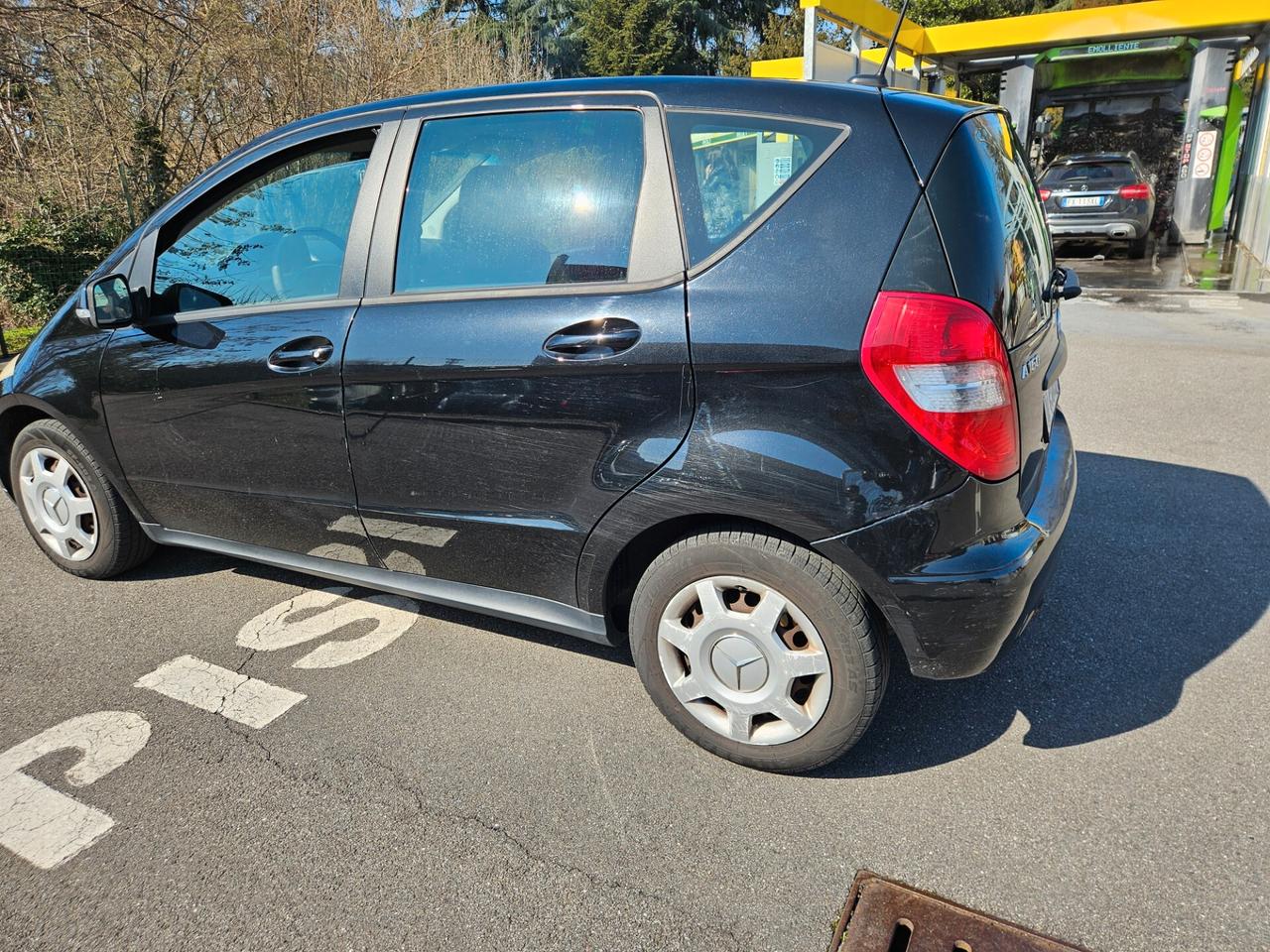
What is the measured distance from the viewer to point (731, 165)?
7.66 ft

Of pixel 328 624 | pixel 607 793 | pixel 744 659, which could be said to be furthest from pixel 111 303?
pixel 744 659

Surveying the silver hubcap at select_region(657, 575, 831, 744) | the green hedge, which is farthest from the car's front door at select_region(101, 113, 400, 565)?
the green hedge

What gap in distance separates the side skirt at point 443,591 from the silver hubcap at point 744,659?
29cm

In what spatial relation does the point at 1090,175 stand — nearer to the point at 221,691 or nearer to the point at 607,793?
the point at 607,793

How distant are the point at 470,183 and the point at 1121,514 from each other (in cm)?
325

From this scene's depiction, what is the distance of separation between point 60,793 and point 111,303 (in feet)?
5.40

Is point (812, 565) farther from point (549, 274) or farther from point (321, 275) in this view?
point (321, 275)

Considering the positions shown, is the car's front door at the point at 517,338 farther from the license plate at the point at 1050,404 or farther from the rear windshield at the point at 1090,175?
the rear windshield at the point at 1090,175

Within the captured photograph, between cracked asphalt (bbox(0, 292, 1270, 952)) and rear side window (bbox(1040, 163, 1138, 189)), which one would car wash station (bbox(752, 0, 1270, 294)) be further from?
cracked asphalt (bbox(0, 292, 1270, 952))

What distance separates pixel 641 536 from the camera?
7.98 feet

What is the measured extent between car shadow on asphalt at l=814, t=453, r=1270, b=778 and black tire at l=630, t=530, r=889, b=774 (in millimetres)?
184

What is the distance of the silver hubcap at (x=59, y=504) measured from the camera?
11.8 ft

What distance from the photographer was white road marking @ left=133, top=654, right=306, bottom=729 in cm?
277

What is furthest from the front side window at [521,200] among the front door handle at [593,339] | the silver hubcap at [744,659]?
the silver hubcap at [744,659]
